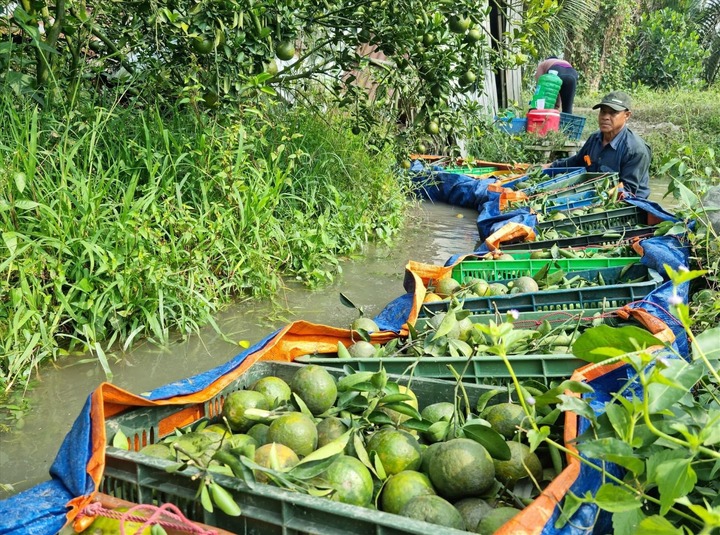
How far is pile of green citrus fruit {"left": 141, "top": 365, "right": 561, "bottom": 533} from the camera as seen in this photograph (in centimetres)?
168

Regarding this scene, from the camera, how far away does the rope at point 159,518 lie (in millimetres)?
1483

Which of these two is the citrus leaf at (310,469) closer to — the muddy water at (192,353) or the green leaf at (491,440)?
the green leaf at (491,440)

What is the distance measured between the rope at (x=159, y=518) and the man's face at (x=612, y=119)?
5738 mm

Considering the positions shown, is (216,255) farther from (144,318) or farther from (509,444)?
(509,444)

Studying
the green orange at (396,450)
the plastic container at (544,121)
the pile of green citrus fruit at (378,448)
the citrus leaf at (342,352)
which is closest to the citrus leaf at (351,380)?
the pile of green citrus fruit at (378,448)

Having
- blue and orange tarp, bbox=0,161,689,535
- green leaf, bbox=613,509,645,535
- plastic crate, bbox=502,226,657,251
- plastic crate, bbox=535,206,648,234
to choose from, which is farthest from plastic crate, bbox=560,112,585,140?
green leaf, bbox=613,509,645,535

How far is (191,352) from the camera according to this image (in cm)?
370

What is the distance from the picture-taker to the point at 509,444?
195cm

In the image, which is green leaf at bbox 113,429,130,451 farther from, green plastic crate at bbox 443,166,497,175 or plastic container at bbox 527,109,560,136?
plastic container at bbox 527,109,560,136

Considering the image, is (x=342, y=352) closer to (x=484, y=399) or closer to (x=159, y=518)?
(x=484, y=399)

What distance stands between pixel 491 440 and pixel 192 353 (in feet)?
7.47

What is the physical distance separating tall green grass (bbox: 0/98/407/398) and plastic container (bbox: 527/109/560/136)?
21.5 feet

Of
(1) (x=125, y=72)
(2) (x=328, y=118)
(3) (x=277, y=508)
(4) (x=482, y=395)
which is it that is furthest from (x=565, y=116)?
(3) (x=277, y=508)

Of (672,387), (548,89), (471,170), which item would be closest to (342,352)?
(672,387)
